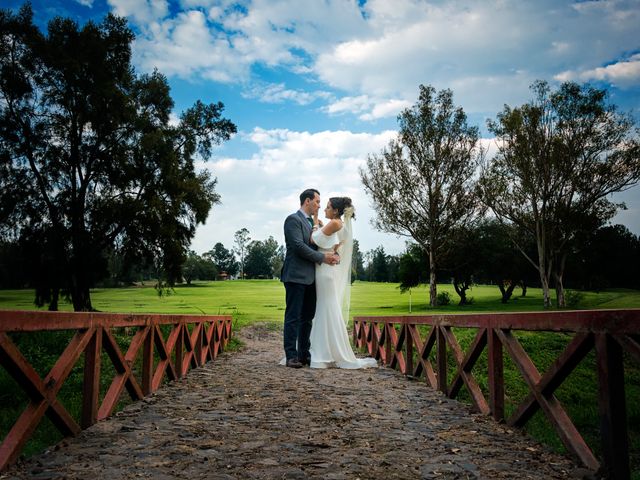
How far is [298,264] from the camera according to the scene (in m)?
7.75

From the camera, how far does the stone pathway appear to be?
9.33 ft

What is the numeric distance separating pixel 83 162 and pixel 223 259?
108266 millimetres

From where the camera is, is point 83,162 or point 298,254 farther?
point 83,162

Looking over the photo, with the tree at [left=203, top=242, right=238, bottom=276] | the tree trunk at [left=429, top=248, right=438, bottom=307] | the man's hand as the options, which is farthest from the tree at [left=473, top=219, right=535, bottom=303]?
the tree at [left=203, top=242, right=238, bottom=276]

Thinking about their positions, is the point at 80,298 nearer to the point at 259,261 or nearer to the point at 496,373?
the point at 496,373

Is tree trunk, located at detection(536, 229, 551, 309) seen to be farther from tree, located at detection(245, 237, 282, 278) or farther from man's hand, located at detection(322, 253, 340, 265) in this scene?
tree, located at detection(245, 237, 282, 278)

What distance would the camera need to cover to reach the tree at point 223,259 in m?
124

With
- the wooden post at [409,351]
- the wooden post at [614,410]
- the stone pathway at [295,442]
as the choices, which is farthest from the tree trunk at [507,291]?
the wooden post at [614,410]

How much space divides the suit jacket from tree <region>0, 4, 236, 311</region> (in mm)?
15324

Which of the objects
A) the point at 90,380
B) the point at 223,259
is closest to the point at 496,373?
the point at 90,380

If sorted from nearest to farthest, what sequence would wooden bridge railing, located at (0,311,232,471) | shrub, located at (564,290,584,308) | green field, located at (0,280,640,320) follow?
wooden bridge railing, located at (0,311,232,471)
green field, located at (0,280,640,320)
shrub, located at (564,290,584,308)

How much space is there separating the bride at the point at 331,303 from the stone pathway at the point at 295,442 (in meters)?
2.35

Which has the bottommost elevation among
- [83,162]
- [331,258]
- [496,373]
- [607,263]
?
[496,373]

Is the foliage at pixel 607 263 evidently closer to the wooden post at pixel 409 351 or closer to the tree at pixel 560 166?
the tree at pixel 560 166
